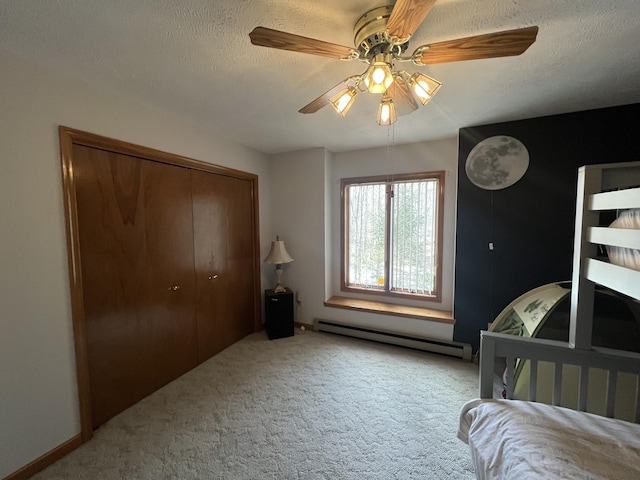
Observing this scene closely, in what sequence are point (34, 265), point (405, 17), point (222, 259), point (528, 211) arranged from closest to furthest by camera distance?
point (405, 17) → point (34, 265) → point (528, 211) → point (222, 259)

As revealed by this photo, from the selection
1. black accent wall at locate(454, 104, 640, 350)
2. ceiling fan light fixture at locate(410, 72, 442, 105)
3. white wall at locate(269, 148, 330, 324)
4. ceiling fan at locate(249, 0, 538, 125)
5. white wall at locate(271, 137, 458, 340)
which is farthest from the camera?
white wall at locate(269, 148, 330, 324)

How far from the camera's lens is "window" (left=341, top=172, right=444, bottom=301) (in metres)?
2.91

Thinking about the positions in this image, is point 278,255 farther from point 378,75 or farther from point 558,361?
point 558,361

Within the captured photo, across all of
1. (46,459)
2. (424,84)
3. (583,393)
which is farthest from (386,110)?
(46,459)

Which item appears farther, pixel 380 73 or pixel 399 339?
pixel 399 339

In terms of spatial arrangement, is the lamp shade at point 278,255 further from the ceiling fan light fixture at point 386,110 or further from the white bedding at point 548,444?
the white bedding at point 548,444

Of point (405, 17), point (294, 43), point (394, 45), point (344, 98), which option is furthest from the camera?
point (344, 98)

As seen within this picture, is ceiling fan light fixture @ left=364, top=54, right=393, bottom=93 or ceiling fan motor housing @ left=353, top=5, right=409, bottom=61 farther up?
ceiling fan motor housing @ left=353, top=5, right=409, bottom=61

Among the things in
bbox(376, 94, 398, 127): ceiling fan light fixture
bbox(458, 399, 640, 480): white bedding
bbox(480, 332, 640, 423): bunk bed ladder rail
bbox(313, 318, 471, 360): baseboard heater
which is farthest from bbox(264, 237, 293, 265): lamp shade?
A: bbox(458, 399, 640, 480): white bedding

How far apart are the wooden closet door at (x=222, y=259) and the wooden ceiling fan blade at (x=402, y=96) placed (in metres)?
1.91

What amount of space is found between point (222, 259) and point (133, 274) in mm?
882

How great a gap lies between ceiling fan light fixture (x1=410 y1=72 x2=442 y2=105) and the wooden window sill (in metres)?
2.22

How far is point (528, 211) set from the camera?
2279 millimetres

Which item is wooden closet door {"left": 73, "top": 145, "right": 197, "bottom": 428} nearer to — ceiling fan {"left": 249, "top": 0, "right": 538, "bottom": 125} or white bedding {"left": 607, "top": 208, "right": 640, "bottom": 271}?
ceiling fan {"left": 249, "top": 0, "right": 538, "bottom": 125}
